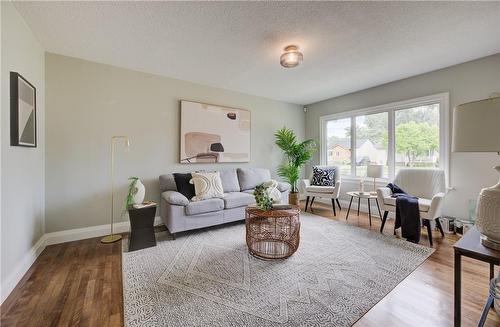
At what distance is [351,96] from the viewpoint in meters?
4.47

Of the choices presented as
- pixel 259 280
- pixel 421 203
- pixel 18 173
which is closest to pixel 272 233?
pixel 259 280

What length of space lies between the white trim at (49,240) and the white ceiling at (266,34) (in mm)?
2284

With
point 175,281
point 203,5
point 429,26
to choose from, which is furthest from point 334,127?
point 175,281

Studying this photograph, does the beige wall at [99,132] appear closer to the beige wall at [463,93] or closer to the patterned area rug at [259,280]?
the patterned area rug at [259,280]

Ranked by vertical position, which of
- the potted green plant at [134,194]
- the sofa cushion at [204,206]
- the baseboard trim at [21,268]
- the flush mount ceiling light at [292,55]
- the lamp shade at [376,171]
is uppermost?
the flush mount ceiling light at [292,55]

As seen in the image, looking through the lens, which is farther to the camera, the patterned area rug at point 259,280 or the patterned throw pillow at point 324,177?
the patterned throw pillow at point 324,177

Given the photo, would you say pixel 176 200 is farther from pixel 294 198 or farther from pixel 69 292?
pixel 294 198

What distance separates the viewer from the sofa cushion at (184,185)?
3230 millimetres

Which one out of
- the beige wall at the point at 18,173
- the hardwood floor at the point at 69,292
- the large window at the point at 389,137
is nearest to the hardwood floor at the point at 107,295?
the hardwood floor at the point at 69,292

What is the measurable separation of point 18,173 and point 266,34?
8.90ft

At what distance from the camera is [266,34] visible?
226cm

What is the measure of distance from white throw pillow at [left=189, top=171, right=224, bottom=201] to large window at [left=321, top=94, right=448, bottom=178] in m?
2.86

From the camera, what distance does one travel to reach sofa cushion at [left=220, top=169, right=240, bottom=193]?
3707 mm

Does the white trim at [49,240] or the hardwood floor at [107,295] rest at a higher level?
the white trim at [49,240]
